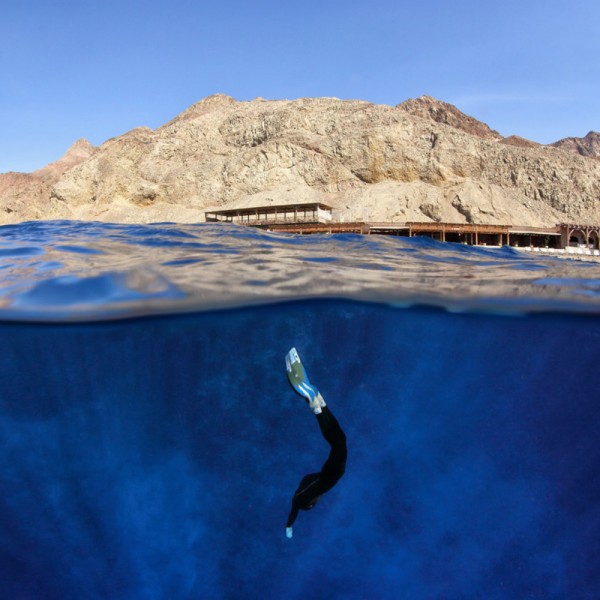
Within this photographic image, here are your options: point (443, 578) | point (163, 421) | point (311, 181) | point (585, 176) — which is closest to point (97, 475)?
point (163, 421)

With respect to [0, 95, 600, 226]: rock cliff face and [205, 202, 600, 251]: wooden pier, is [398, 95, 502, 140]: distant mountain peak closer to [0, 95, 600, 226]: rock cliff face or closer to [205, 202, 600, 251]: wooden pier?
[0, 95, 600, 226]: rock cliff face

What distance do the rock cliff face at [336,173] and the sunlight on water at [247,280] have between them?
165ft

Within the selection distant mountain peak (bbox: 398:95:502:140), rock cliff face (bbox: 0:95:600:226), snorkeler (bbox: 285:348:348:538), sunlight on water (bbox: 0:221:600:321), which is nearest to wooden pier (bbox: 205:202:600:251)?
rock cliff face (bbox: 0:95:600:226)

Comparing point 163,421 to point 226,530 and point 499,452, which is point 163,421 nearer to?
point 226,530

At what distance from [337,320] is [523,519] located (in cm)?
427

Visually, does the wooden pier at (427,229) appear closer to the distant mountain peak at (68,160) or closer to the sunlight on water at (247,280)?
the sunlight on water at (247,280)

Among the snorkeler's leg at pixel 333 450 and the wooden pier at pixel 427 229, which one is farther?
the wooden pier at pixel 427 229

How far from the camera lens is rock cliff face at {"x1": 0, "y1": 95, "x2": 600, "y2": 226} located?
6228cm

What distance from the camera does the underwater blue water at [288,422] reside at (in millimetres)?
6439

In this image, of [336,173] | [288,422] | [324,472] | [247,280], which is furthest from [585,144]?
[324,472]

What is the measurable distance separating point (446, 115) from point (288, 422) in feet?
437

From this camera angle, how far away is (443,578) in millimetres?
6617

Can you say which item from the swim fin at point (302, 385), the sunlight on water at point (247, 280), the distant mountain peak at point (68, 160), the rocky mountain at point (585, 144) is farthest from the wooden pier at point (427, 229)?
the rocky mountain at point (585, 144)

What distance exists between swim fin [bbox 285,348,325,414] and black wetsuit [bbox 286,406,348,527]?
0.19 meters
